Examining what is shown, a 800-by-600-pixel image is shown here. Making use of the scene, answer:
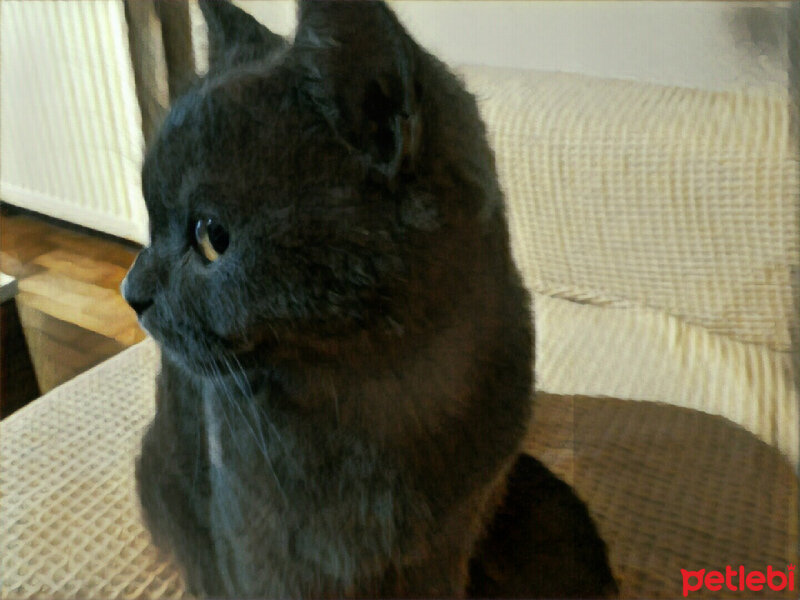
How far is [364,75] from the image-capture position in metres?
0.23

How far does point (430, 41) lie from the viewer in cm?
28

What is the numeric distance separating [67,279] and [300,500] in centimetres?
19

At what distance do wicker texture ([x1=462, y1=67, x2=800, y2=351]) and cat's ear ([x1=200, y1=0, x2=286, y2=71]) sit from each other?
10cm

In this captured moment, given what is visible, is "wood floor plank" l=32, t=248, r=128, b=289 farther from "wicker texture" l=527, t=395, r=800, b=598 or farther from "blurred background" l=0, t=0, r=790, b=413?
"wicker texture" l=527, t=395, r=800, b=598

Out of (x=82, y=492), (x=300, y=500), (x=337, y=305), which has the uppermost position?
(x=337, y=305)

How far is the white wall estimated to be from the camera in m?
0.30

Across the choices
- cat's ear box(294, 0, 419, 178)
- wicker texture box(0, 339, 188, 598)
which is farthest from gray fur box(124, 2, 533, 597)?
wicker texture box(0, 339, 188, 598)

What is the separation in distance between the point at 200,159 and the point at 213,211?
0.02m

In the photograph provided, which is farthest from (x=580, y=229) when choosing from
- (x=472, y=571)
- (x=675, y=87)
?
(x=472, y=571)

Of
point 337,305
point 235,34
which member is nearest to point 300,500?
point 337,305

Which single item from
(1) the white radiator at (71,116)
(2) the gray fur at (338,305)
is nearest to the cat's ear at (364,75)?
(2) the gray fur at (338,305)

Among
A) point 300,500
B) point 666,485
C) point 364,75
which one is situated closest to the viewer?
point 364,75

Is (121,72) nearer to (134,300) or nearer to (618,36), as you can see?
(134,300)

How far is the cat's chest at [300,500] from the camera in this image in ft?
1.05
